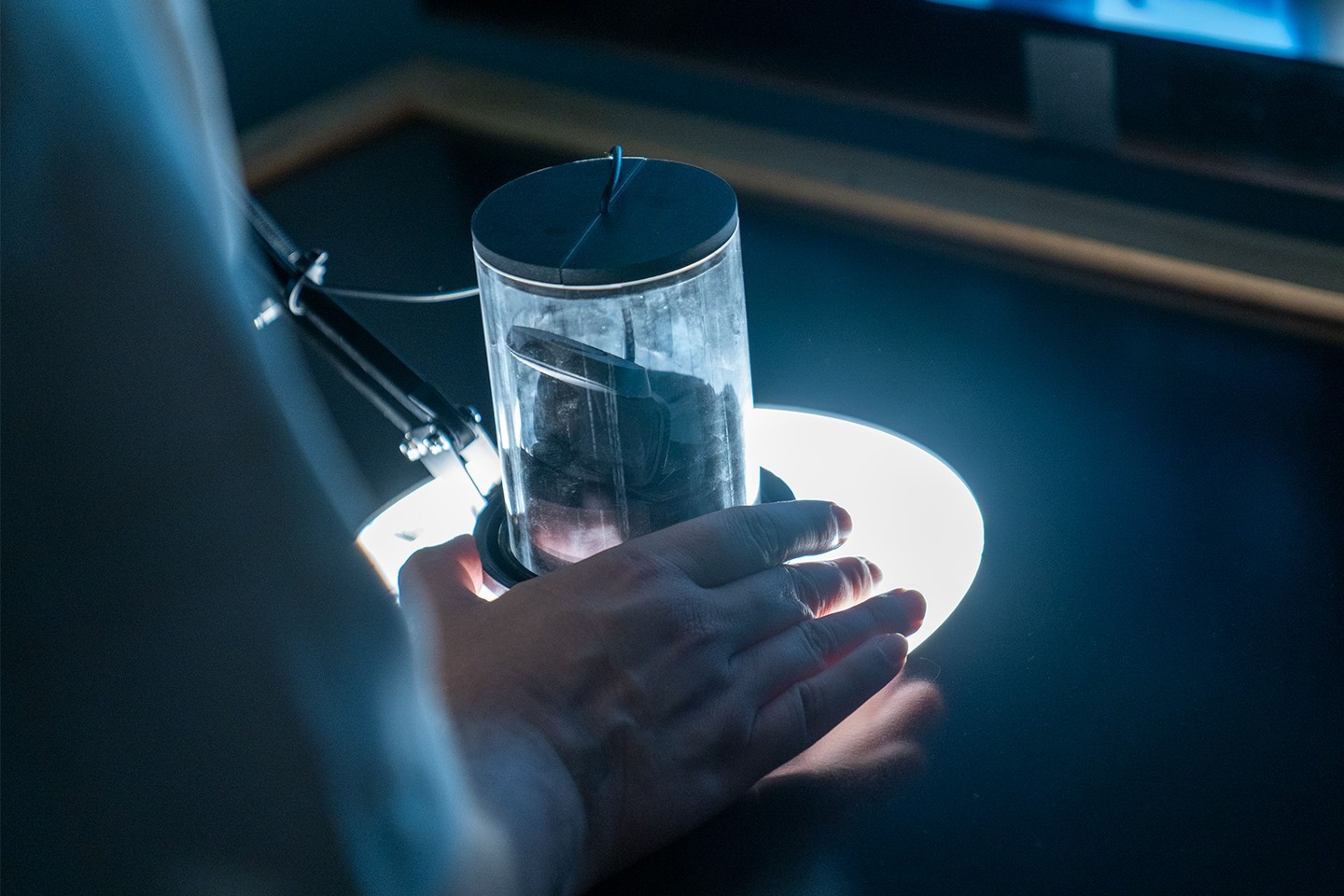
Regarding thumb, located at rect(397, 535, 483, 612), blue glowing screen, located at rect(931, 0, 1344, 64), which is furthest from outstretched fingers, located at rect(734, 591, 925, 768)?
blue glowing screen, located at rect(931, 0, 1344, 64)

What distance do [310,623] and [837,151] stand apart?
2.66 feet

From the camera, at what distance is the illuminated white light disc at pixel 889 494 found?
657 mm

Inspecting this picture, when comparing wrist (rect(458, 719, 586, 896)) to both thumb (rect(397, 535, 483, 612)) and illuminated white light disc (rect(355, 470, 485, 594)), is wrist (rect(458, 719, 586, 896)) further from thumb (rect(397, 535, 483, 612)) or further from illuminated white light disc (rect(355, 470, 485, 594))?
illuminated white light disc (rect(355, 470, 485, 594))

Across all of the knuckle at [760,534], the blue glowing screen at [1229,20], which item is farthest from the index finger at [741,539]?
the blue glowing screen at [1229,20]

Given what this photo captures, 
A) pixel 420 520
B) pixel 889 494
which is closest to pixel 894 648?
pixel 889 494

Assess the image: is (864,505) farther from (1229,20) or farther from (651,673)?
(1229,20)

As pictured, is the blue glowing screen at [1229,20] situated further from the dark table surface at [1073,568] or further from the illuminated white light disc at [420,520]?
the illuminated white light disc at [420,520]

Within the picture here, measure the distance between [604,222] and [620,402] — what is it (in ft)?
0.25

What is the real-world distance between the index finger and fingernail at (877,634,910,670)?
59 millimetres

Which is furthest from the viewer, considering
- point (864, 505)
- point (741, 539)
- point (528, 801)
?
point (864, 505)

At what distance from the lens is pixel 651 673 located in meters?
0.55

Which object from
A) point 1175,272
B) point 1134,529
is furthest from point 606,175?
point 1175,272

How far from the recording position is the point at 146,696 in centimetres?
30

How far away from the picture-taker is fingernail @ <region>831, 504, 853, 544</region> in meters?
0.65
